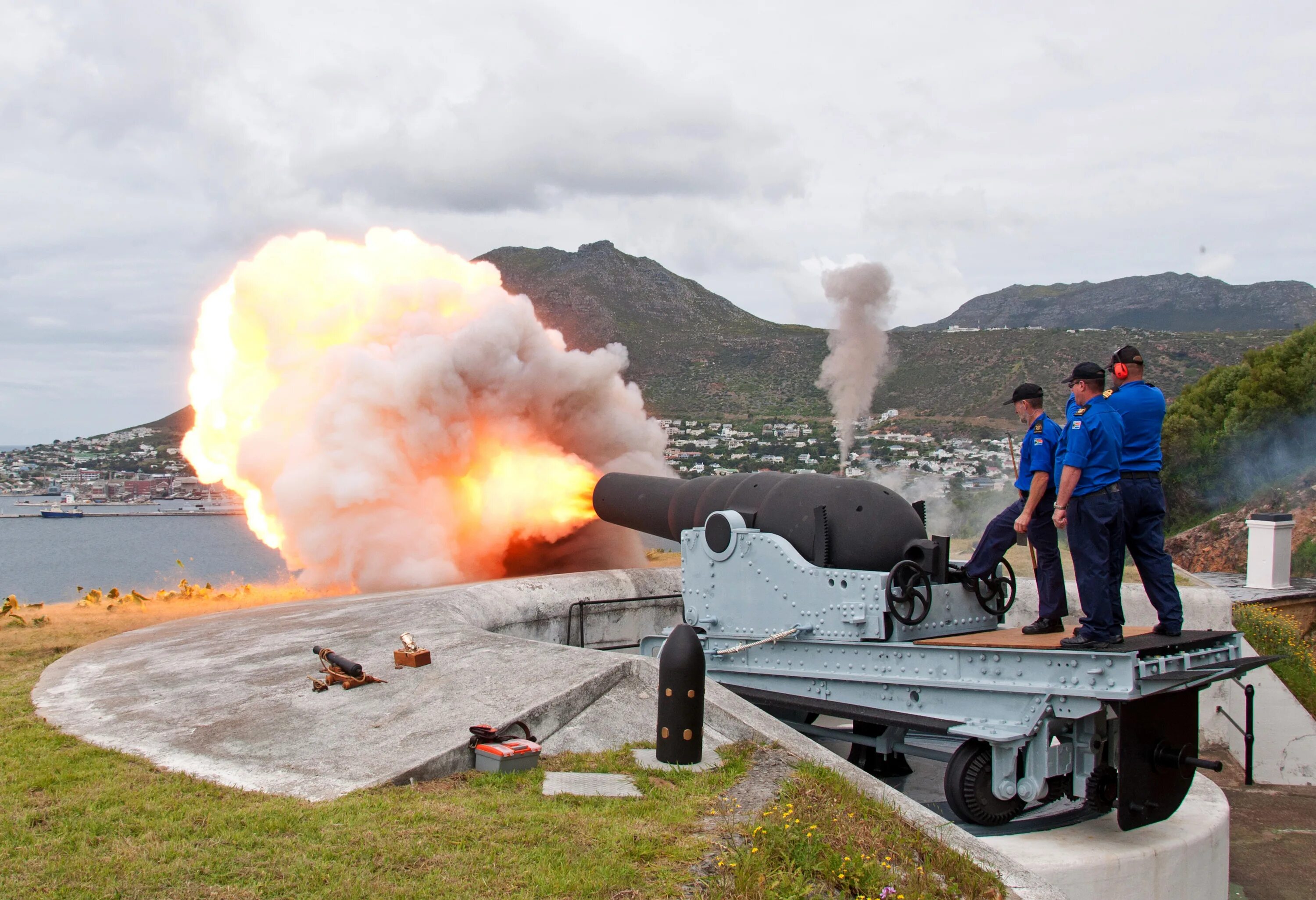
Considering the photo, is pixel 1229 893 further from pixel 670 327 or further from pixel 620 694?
pixel 670 327

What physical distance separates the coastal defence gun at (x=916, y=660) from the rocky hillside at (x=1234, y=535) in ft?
53.3

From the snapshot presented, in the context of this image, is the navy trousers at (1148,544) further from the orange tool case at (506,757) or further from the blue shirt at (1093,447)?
the orange tool case at (506,757)

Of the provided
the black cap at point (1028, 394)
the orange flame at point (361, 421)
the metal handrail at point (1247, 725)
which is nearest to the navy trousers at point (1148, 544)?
the black cap at point (1028, 394)

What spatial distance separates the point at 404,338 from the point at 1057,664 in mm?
10776

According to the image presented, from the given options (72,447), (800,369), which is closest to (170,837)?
(800,369)

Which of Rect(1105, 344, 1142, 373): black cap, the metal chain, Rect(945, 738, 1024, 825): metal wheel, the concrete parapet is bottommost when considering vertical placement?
Rect(945, 738, 1024, 825): metal wheel

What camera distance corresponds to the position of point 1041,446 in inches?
283

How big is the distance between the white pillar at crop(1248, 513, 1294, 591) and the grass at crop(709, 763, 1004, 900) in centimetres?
1272

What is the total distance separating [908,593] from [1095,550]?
1.30m

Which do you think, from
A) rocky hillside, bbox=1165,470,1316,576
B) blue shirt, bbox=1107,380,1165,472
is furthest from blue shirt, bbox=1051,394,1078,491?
rocky hillside, bbox=1165,470,1316,576

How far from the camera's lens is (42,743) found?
604cm

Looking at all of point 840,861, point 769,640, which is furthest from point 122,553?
point 840,861

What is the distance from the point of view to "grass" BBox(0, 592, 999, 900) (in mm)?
4074

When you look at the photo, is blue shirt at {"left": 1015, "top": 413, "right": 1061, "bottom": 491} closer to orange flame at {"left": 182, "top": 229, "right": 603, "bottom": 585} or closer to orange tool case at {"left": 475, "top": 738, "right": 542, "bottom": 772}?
orange tool case at {"left": 475, "top": 738, "right": 542, "bottom": 772}
